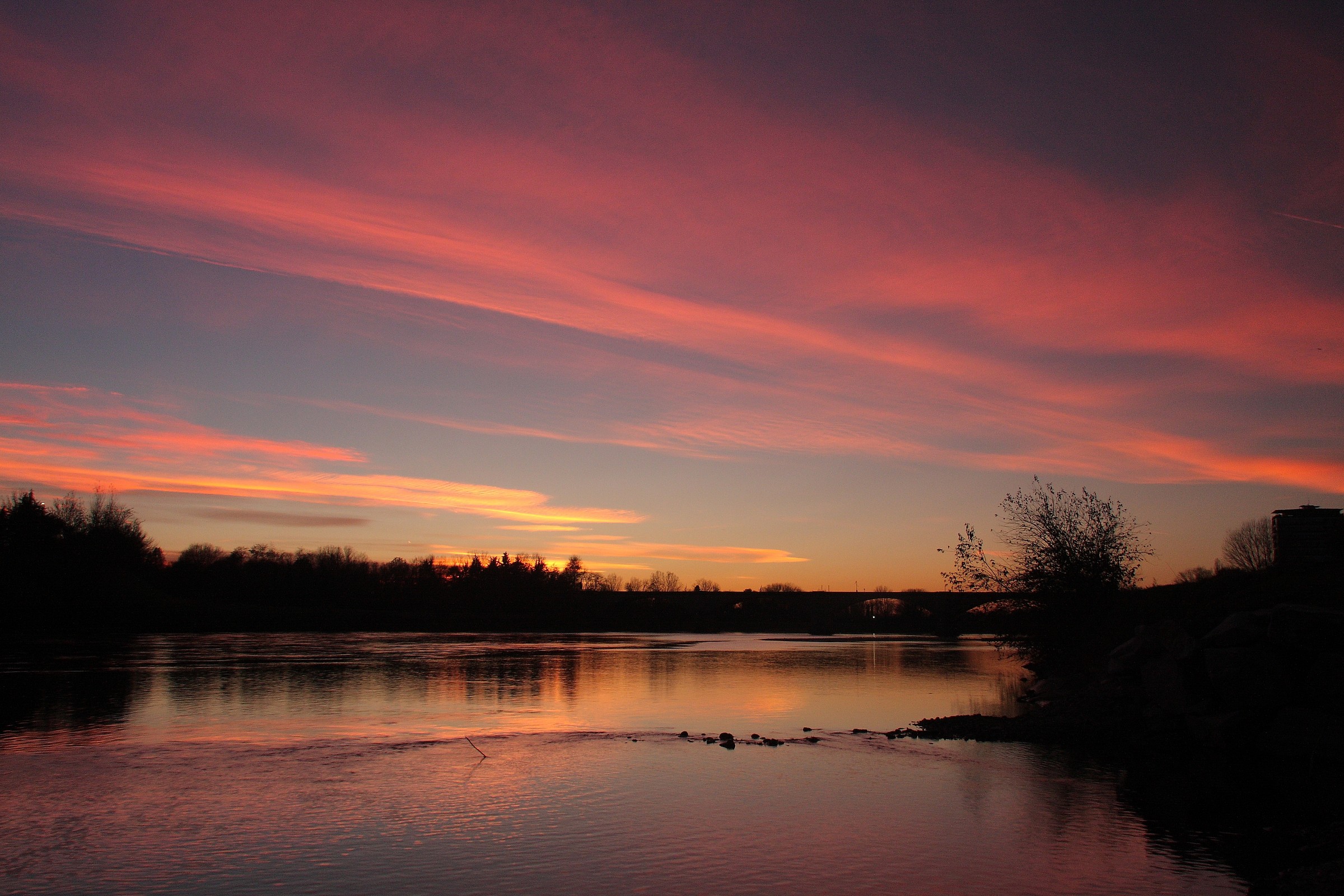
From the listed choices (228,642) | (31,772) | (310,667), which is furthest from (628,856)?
(228,642)

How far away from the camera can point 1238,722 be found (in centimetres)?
2750

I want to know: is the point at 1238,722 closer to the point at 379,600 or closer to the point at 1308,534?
the point at 1308,534

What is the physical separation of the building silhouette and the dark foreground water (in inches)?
895

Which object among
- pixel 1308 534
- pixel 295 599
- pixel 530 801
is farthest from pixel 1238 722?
pixel 295 599

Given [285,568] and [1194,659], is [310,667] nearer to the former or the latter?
[1194,659]

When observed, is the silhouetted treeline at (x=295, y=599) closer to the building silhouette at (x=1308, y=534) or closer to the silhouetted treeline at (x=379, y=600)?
the silhouetted treeline at (x=379, y=600)

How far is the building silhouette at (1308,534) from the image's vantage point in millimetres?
50750

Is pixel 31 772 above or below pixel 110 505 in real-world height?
below

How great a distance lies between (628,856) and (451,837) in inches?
141

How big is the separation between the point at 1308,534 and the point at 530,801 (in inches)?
2034

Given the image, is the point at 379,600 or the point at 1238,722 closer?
the point at 1238,722

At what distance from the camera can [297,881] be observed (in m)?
14.9

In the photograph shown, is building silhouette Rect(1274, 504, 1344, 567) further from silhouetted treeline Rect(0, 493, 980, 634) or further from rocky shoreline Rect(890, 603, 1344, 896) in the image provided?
silhouetted treeline Rect(0, 493, 980, 634)

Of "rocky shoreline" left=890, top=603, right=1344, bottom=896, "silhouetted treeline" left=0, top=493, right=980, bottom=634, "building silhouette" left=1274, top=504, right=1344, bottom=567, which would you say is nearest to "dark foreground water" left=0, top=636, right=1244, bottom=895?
"rocky shoreline" left=890, top=603, right=1344, bottom=896
